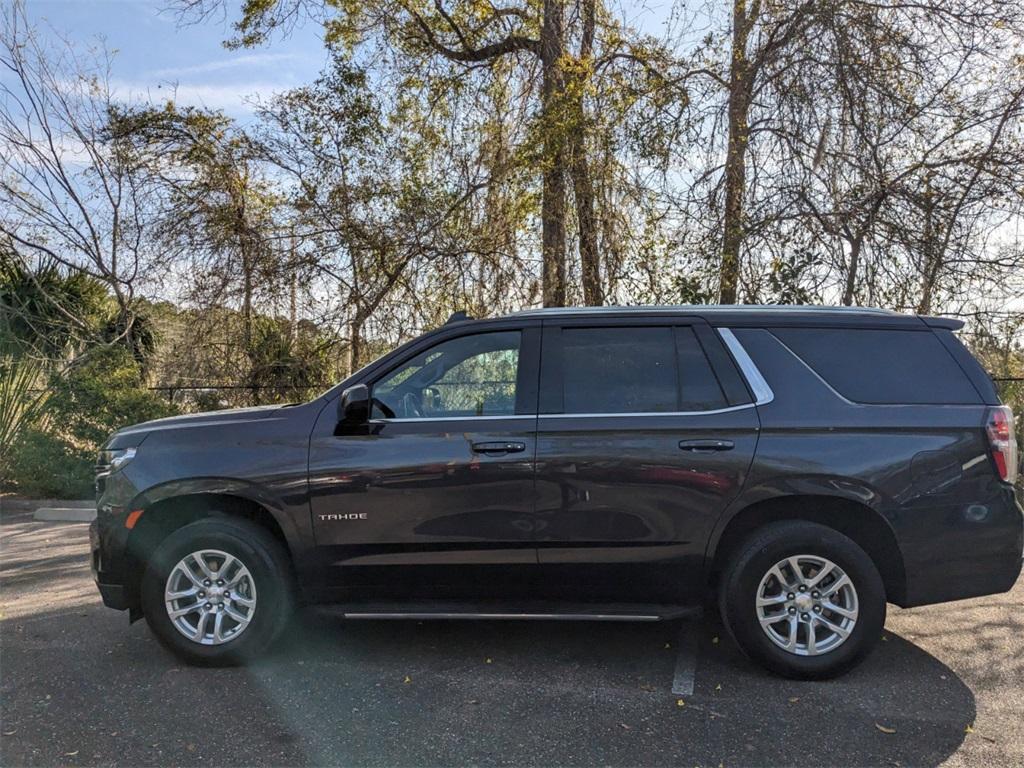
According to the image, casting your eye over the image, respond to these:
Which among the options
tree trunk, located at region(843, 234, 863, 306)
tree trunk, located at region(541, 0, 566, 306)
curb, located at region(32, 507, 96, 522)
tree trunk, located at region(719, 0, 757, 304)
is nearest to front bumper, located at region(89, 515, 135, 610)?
curb, located at region(32, 507, 96, 522)

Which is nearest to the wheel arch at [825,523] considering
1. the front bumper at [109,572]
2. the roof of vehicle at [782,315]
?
the roof of vehicle at [782,315]

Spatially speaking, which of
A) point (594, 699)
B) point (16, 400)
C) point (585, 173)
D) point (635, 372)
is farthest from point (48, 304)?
point (594, 699)

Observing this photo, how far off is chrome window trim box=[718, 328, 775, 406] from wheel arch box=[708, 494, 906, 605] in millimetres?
532

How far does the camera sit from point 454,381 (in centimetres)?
431

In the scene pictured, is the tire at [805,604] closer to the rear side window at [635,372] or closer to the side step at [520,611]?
the side step at [520,611]

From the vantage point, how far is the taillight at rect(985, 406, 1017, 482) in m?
3.88

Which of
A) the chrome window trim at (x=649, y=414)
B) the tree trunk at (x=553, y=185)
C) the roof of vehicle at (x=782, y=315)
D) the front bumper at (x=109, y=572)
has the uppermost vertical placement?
the tree trunk at (x=553, y=185)

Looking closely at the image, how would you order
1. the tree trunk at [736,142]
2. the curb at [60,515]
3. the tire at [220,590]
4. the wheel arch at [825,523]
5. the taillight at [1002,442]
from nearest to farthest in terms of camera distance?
the taillight at [1002,442] → the wheel arch at [825,523] → the tire at [220,590] → the curb at [60,515] → the tree trunk at [736,142]

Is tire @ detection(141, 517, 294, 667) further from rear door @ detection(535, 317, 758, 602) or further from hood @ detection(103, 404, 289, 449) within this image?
rear door @ detection(535, 317, 758, 602)

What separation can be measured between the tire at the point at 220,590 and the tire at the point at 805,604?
7.96ft

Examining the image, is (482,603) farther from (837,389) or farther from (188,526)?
(837,389)

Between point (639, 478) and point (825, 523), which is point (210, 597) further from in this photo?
point (825, 523)

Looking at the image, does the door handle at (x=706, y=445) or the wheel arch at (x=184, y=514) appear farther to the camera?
the wheel arch at (x=184, y=514)

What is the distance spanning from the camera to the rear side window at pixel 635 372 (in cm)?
408
